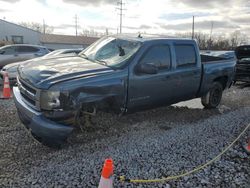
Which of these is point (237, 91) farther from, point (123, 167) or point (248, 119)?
point (123, 167)

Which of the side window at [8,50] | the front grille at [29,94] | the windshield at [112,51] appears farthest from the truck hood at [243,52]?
the front grille at [29,94]

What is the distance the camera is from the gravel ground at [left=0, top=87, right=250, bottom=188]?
140 inches

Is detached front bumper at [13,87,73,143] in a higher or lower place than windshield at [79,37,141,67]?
lower

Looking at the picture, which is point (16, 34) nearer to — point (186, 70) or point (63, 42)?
→ point (63, 42)

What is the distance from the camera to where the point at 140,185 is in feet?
11.2

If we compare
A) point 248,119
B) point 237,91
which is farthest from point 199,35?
point 248,119

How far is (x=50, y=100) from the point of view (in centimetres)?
396

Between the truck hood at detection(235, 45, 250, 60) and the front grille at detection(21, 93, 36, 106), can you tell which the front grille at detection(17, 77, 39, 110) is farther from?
the truck hood at detection(235, 45, 250, 60)

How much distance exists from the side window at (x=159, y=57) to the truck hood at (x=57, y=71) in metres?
0.92

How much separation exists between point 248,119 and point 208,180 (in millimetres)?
3565

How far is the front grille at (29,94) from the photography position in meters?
4.08

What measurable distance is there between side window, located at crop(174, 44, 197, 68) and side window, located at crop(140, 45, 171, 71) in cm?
31

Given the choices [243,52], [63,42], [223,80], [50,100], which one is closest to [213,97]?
[223,80]

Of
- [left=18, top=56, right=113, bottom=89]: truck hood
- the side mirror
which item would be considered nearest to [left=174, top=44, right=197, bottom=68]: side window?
the side mirror
